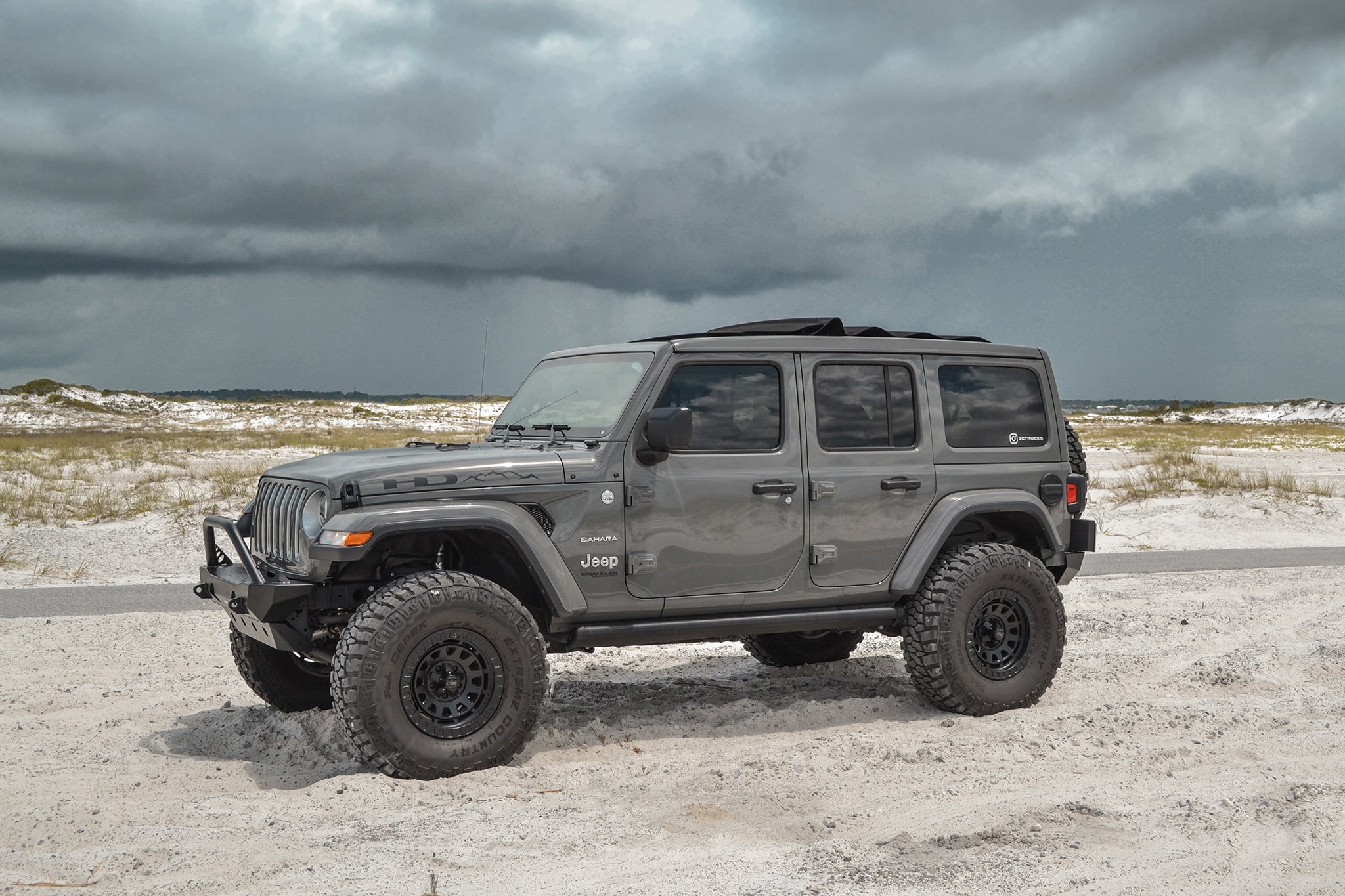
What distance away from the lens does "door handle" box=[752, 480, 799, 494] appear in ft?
19.4

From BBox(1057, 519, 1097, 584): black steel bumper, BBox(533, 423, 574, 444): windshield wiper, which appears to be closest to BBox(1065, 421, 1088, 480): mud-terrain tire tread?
BBox(1057, 519, 1097, 584): black steel bumper

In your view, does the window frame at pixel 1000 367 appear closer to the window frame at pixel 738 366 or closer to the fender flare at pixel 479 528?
the window frame at pixel 738 366

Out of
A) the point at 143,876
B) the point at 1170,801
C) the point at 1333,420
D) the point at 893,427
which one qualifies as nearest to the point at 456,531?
the point at 143,876

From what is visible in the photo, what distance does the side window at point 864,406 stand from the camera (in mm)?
6227

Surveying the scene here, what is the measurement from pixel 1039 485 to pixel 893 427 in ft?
3.64

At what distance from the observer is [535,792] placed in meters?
5.12

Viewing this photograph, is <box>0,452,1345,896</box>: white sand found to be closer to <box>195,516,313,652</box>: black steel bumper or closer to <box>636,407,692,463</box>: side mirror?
<box>195,516,313,652</box>: black steel bumper

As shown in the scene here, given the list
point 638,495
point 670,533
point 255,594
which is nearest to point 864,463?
point 670,533

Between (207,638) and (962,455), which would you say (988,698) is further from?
(207,638)

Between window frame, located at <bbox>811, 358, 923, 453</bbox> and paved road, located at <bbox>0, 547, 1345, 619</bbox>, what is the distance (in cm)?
640

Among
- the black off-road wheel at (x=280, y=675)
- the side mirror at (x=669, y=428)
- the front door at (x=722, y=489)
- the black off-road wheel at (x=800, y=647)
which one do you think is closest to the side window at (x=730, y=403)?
the front door at (x=722, y=489)

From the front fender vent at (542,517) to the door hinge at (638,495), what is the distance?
388mm

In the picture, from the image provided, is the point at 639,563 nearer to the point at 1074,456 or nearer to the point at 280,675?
the point at 280,675

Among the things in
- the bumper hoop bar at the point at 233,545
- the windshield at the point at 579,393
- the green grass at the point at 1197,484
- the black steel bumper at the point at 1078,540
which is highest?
the windshield at the point at 579,393
